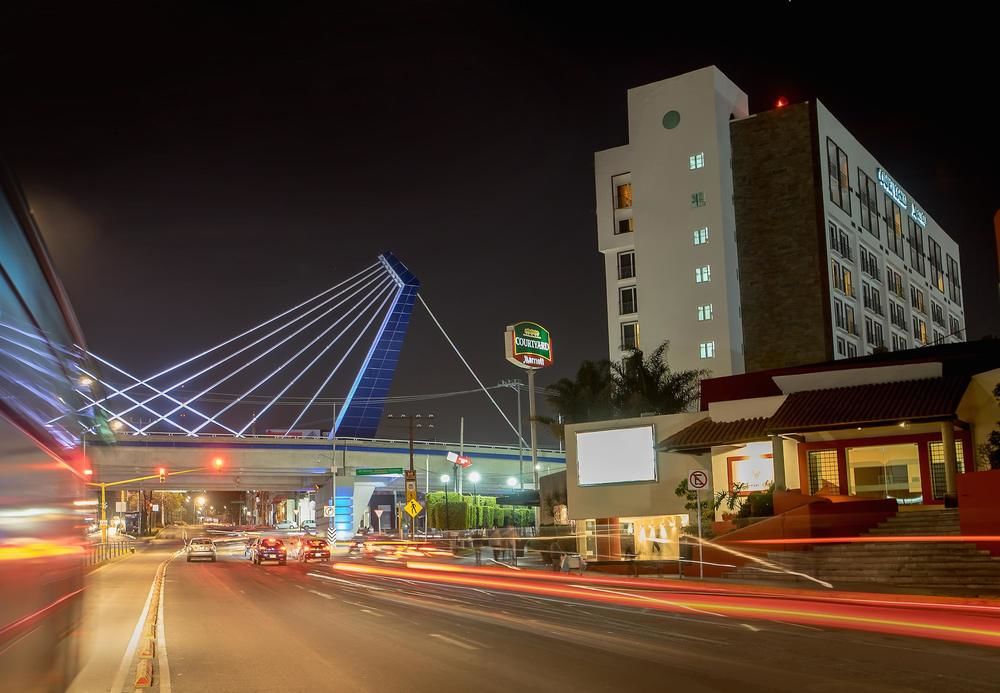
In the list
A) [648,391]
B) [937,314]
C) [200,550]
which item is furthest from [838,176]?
[200,550]

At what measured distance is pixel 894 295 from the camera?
8869 cm

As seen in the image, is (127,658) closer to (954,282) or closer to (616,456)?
(616,456)

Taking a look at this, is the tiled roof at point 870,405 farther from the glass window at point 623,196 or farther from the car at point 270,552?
the glass window at point 623,196

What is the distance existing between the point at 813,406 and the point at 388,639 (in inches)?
1012

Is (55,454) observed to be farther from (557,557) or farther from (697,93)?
(697,93)

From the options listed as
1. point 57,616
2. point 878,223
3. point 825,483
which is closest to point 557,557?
point 825,483

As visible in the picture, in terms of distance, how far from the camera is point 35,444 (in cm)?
1100

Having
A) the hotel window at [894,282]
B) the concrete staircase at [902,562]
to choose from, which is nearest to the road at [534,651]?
the concrete staircase at [902,562]

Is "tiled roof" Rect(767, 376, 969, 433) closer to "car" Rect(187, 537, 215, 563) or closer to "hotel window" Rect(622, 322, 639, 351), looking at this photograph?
"car" Rect(187, 537, 215, 563)

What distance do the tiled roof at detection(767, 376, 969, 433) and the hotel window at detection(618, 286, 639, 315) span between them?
Answer: 4065 cm

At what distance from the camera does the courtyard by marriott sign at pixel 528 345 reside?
8275 centimetres

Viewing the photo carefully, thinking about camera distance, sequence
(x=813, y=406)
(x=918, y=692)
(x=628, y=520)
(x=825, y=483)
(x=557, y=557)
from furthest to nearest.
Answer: (x=628, y=520), (x=557, y=557), (x=825, y=483), (x=813, y=406), (x=918, y=692)

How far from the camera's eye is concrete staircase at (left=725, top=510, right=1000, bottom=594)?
92.7ft

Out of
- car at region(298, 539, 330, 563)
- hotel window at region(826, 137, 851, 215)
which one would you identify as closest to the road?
car at region(298, 539, 330, 563)
